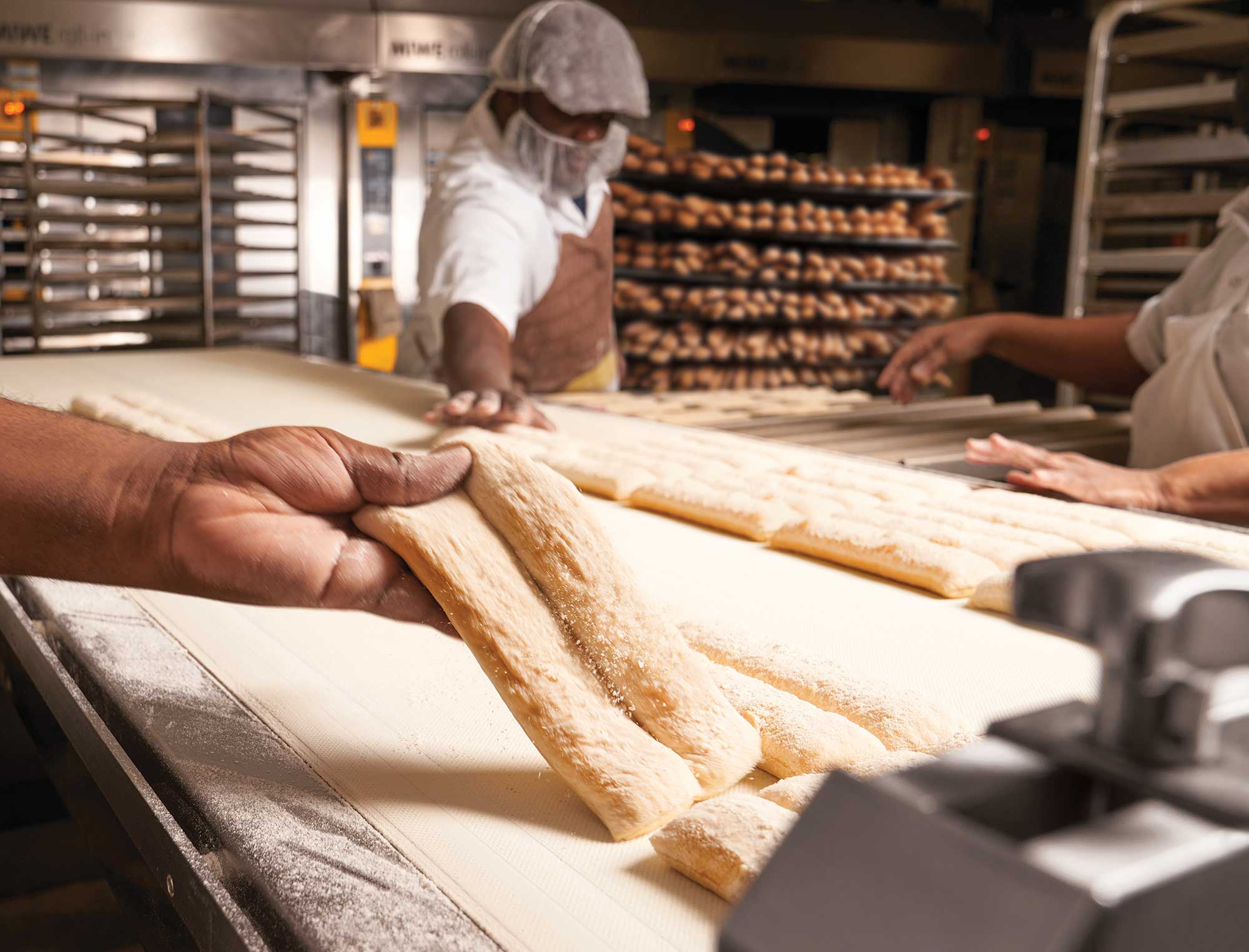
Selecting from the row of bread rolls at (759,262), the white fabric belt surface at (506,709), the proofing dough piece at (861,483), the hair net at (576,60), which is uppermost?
the hair net at (576,60)

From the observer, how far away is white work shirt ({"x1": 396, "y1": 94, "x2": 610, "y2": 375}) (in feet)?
9.66

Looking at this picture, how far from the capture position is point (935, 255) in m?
7.05

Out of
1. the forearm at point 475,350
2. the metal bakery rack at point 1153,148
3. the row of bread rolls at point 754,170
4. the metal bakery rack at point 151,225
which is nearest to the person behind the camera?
the forearm at point 475,350

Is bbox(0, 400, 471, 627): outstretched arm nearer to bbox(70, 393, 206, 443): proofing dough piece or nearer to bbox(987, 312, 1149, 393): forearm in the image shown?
bbox(70, 393, 206, 443): proofing dough piece

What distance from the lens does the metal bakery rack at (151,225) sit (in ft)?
17.2

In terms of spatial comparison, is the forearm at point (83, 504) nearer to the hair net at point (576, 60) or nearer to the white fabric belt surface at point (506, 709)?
the white fabric belt surface at point (506, 709)

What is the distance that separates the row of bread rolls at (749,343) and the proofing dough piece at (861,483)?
410 cm

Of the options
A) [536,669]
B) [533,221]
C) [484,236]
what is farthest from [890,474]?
[533,221]

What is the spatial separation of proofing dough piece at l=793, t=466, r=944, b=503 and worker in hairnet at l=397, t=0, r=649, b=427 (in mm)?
810

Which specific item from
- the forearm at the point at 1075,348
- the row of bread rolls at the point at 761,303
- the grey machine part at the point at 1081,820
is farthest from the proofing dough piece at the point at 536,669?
the row of bread rolls at the point at 761,303

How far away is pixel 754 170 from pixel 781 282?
0.67 m

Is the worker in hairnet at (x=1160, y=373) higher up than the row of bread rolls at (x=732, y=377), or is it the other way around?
the worker in hairnet at (x=1160, y=373)

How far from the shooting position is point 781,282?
20.5 feet

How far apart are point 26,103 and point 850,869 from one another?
19.9 feet
